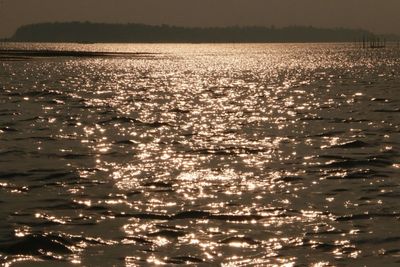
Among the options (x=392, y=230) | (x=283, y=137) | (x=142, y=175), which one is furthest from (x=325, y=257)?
(x=283, y=137)

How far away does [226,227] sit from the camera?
18.5 meters

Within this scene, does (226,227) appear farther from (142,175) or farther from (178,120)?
(178,120)

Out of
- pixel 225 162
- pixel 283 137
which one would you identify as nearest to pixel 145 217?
pixel 225 162

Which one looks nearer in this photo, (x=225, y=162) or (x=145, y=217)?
(x=145, y=217)

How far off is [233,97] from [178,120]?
25.5 m

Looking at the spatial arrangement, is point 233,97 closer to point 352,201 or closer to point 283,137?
point 283,137

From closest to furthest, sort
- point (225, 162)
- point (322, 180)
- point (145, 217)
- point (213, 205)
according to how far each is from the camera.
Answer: point (145, 217), point (213, 205), point (322, 180), point (225, 162)

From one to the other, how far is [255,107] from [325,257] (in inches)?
1619

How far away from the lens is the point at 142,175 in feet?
83.7

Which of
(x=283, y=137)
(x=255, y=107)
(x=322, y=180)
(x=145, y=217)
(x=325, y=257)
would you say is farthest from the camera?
(x=255, y=107)

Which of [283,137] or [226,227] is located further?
[283,137]

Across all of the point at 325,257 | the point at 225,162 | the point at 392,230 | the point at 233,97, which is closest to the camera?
the point at 325,257

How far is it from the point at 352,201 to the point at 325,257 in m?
5.68

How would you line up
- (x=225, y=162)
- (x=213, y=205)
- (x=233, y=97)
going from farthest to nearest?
1. (x=233, y=97)
2. (x=225, y=162)
3. (x=213, y=205)
